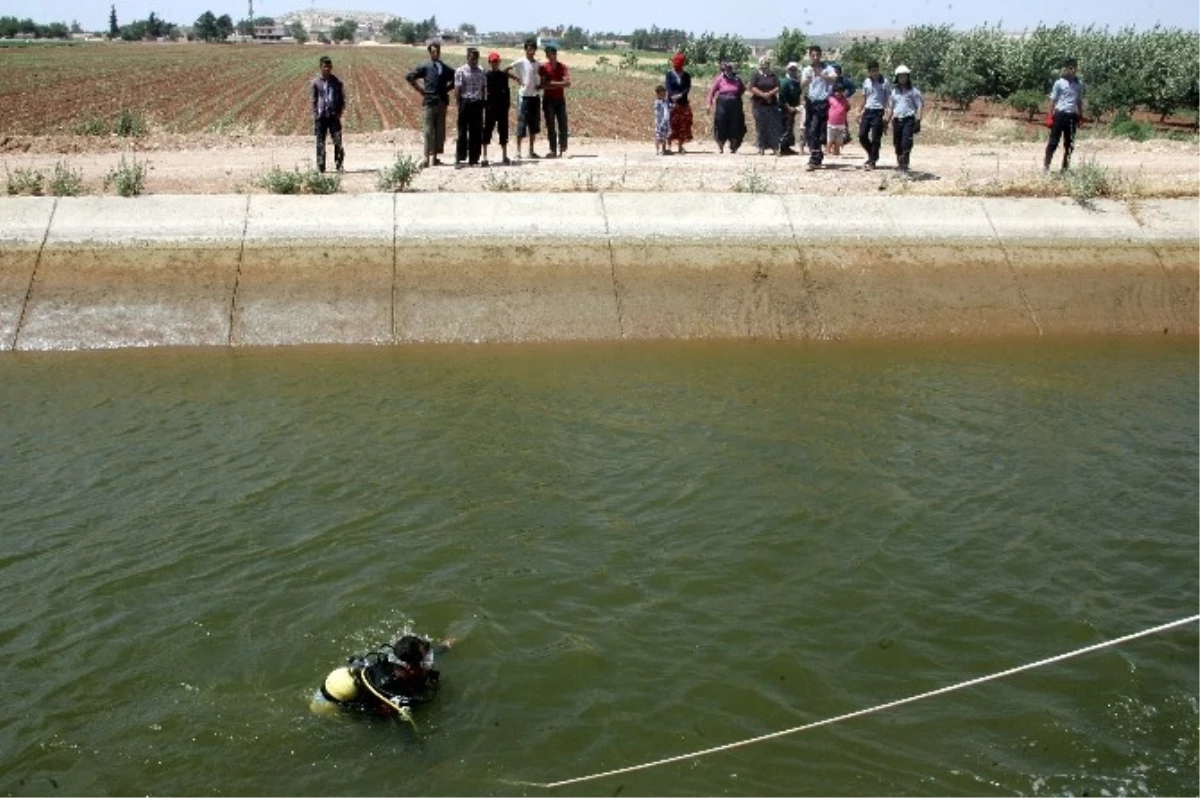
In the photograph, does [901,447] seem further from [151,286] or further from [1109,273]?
[151,286]

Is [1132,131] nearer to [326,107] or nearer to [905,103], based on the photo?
[905,103]

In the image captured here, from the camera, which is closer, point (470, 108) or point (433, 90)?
point (433, 90)

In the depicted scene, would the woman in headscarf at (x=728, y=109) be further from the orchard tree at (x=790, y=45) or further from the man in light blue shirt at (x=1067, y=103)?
the orchard tree at (x=790, y=45)

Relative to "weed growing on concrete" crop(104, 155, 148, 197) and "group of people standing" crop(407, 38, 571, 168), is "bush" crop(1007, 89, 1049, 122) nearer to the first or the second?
"group of people standing" crop(407, 38, 571, 168)

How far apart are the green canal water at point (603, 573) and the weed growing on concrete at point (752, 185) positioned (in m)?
4.18

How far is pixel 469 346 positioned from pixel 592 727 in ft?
28.0

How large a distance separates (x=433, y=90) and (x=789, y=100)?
Answer: 20.7 ft

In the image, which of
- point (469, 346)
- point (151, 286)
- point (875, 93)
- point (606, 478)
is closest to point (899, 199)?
point (875, 93)

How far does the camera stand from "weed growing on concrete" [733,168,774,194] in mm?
17531

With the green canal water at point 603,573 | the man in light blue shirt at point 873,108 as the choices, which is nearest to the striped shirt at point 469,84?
the man in light blue shirt at point 873,108

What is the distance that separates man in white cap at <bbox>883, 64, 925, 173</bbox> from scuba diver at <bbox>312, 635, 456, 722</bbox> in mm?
13509

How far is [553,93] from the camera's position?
2038 centimetres

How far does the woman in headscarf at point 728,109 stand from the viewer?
21391 mm

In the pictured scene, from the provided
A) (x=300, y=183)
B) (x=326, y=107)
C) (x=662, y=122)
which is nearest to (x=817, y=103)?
(x=662, y=122)
